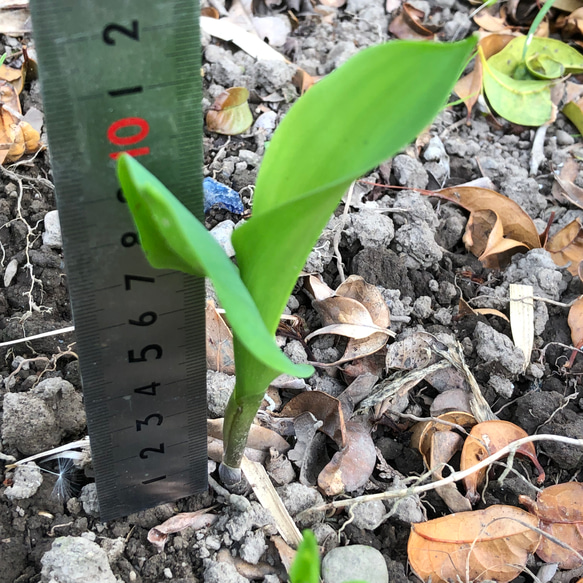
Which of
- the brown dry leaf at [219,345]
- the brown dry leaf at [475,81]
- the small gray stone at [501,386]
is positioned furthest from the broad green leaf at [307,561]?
the brown dry leaf at [475,81]

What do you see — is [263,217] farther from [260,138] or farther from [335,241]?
[260,138]

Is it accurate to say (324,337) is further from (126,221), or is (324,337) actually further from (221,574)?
(126,221)

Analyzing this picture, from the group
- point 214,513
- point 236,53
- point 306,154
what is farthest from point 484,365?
point 236,53

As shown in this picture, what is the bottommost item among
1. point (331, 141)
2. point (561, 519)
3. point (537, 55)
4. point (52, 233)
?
point (561, 519)

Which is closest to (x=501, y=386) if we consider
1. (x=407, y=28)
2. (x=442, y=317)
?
Result: (x=442, y=317)

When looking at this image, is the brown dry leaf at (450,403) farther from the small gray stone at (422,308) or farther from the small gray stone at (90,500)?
the small gray stone at (90,500)

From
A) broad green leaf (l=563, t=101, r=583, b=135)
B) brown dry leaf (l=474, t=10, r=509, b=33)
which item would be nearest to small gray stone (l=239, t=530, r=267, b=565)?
broad green leaf (l=563, t=101, r=583, b=135)
